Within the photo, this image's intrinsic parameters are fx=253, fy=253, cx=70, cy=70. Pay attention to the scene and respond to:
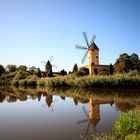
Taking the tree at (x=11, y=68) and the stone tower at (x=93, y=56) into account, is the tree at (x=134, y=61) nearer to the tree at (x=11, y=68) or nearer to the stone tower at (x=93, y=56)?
the stone tower at (x=93, y=56)

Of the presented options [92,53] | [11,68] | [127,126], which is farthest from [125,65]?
[11,68]

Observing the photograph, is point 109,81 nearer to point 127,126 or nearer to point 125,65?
point 125,65

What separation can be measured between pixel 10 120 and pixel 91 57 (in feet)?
132

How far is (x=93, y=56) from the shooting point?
5262cm

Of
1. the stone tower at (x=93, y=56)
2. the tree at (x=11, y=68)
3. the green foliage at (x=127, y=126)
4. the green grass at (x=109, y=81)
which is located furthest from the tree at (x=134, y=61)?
the tree at (x=11, y=68)

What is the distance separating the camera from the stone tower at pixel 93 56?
52.0m

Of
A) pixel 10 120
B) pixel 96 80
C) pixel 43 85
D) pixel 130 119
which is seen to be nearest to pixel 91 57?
pixel 43 85

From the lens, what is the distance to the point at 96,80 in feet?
117

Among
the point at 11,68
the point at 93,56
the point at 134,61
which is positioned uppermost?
the point at 11,68

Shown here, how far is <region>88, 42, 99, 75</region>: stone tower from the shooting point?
2046 inches

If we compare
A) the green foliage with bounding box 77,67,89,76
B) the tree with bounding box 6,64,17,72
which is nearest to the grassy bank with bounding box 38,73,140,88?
the green foliage with bounding box 77,67,89,76

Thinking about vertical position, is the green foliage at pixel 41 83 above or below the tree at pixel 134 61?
below

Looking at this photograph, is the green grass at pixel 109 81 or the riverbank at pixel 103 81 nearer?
the green grass at pixel 109 81

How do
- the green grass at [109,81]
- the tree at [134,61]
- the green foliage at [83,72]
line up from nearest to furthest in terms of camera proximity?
the green grass at [109,81] < the green foliage at [83,72] < the tree at [134,61]
